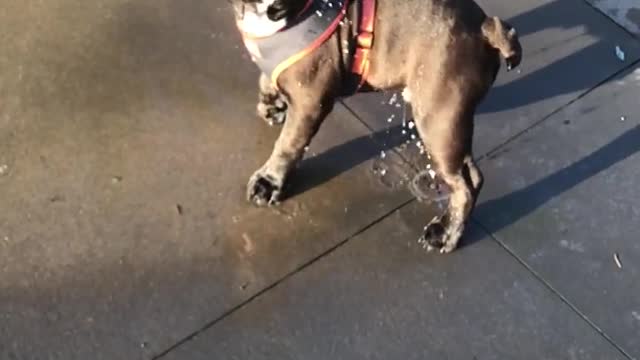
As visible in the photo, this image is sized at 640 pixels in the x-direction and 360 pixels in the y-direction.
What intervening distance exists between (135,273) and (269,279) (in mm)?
431

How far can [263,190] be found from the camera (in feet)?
12.4

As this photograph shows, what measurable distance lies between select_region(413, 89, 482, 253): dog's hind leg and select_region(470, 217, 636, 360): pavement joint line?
0.15m

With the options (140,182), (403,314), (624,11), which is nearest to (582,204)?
(403,314)

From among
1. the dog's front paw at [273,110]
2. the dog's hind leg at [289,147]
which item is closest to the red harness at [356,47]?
the dog's hind leg at [289,147]

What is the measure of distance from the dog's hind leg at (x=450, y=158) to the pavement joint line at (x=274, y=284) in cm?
17

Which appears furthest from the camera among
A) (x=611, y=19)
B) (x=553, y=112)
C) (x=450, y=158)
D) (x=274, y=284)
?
(x=611, y=19)

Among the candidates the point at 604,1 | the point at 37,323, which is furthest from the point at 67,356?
the point at 604,1

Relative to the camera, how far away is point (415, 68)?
3.36 m

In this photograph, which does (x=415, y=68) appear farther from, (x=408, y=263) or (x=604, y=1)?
(x=604, y=1)

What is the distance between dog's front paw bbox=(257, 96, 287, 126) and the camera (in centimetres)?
399

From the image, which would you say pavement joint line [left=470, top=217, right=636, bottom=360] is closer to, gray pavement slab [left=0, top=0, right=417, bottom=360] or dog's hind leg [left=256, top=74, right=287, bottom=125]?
gray pavement slab [left=0, top=0, right=417, bottom=360]

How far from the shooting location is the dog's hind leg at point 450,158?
11.1 feet

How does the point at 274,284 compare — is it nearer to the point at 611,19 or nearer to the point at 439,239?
the point at 439,239

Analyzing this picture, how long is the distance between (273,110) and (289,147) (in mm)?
401
